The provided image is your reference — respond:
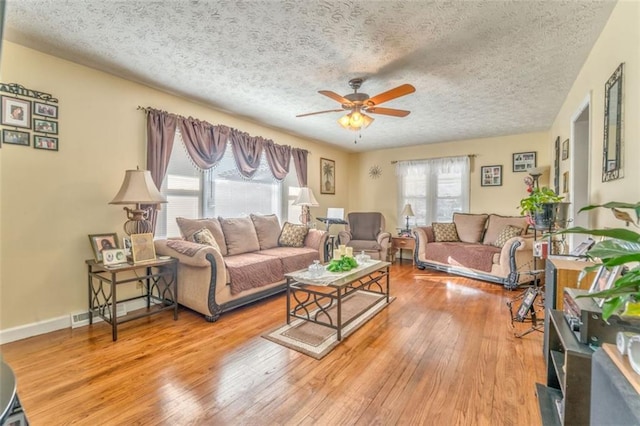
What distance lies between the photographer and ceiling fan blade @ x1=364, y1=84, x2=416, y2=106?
93.2 inches

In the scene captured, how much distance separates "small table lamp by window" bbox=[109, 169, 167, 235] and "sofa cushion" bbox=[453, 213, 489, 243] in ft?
14.9

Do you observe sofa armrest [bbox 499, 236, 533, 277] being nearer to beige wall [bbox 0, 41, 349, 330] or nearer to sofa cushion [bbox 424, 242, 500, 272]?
sofa cushion [bbox 424, 242, 500, 272]

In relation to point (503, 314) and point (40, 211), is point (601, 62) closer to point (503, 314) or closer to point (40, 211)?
point (503, 314)

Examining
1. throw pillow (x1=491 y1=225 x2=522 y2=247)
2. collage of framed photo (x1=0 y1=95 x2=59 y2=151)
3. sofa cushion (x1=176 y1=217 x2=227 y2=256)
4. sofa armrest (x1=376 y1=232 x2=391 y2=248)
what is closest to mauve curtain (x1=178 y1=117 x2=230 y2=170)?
sofa cushion (x1=176 y1=217 x2=227 y2=256)

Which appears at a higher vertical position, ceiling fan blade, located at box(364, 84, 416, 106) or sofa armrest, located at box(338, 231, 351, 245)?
ceiling fan blade, located at box(364, 84, 416, 106)

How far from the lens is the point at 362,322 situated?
9.00 ft

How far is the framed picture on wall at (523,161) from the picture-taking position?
4.92 meters

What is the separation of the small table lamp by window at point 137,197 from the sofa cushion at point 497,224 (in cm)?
468

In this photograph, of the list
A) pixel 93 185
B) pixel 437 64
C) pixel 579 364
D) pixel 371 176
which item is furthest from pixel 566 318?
pixel 371 176

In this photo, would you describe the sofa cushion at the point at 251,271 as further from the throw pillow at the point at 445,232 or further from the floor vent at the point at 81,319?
the throw pillow at the point at 445,232

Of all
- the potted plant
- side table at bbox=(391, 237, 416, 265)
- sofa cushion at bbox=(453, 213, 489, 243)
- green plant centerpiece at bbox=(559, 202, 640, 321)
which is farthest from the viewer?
side table at bbox=(391, 237, 416, 265)

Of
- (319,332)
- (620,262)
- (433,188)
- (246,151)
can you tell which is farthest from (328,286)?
(433,188)

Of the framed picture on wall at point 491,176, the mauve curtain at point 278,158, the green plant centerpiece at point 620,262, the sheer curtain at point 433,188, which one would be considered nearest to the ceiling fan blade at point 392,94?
the green plant centerpiece at point 620,262

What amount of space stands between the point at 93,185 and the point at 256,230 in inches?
73.6
